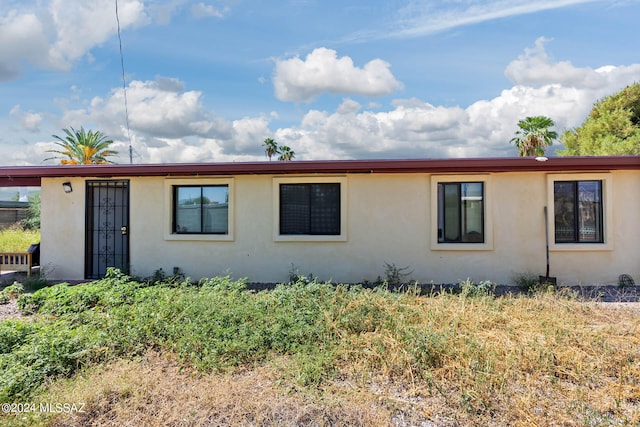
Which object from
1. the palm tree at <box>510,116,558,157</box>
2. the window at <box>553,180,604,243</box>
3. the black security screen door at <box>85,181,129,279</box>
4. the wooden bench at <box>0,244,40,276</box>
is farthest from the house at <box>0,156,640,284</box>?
the palm tree at <box>510,116,558,157</box>

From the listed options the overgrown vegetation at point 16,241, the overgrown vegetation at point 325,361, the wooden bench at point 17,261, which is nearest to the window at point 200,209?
the overgrown vegetation at point 325,361

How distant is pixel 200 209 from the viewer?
9.43 meters

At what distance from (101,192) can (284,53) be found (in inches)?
277

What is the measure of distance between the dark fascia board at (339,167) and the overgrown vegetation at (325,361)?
122 inches

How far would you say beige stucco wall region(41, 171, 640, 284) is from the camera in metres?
8.45

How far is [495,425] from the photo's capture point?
3225 mm

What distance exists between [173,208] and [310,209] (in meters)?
3.28

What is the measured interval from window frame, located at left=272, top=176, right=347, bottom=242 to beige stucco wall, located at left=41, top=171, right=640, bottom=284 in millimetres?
75

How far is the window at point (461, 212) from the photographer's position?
8.73m

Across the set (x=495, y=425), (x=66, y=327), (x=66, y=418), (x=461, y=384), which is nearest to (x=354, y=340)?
(x=461, y=384)

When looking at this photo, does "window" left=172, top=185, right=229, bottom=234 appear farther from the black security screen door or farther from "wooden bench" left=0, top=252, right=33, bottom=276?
"wooden bench" left=0, top=252, right=33, bottom=276

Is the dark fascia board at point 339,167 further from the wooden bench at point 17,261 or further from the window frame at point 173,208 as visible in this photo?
the wooden bench at point 17,261

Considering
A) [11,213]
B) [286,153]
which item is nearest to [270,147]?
[286,153]

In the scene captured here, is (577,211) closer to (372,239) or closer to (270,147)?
(372,239)
